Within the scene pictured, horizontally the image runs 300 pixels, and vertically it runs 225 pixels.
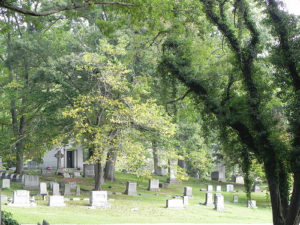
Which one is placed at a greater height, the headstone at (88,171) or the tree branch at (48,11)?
the tree branch at (48,11)

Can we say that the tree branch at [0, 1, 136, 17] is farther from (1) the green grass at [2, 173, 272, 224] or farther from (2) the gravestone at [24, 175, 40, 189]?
(2) the gravestone at [24, 175, 40, 189]

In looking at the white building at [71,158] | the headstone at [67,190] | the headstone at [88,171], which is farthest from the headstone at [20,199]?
the white building at [71,158]

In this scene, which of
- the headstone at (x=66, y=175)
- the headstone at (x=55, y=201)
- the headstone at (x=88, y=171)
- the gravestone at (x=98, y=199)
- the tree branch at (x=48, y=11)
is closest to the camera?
the tree branch at (x=48, y=11)

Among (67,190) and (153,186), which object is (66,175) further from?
(67,190)

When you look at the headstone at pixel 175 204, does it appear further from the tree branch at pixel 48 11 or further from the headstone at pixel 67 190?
the tree branch at pixel 48 11

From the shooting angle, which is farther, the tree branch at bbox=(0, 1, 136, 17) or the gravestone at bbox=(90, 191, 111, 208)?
the gravestone at bbox=(90, 191, 111, 208)

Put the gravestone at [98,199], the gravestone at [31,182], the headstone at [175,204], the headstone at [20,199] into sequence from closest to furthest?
the headstone at [20,199]
the gravestone at [98,199]
the headstone at [175,204]
the gravestone at [31,182]

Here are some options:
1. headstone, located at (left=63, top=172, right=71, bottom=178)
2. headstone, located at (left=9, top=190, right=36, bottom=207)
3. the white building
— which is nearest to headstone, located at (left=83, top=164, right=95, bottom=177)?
headstone, located at (left=63, top=172, right=71, bottom=178)

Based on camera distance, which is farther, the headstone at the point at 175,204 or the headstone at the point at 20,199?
the headstone at the point at 175,204

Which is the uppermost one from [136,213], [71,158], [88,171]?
[71,158]

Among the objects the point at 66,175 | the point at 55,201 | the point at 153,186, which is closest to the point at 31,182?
the point at 55,201

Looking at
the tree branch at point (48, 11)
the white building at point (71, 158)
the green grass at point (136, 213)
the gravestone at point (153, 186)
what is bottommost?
the green grass at point (136, 213)

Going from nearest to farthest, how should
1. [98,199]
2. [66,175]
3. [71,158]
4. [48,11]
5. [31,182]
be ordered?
[48,11] < [98,199] < [31,182] < [66,175] < [71,158]

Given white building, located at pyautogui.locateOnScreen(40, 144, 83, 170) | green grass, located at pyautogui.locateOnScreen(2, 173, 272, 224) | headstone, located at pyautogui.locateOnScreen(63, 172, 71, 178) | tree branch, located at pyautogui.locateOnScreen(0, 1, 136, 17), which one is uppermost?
tree branch, located at pyautogui.locateOnScreen(0, 1, 136, 17)
